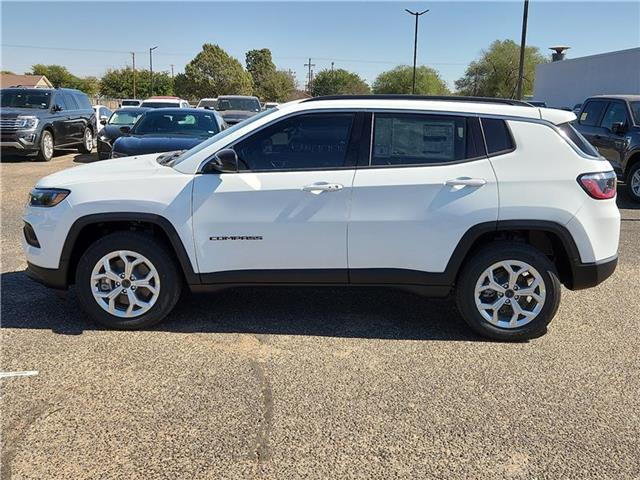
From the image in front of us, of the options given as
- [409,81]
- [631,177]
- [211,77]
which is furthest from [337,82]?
[631,177]

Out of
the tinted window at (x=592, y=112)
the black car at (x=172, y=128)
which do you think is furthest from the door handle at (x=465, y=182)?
the tinted window at (x=592, y=112)

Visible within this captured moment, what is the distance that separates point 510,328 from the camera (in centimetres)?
417

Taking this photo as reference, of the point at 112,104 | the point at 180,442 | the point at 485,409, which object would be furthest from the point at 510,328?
the point at 112,104

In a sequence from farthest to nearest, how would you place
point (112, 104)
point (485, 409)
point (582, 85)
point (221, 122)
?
1. point (112, 104)
2. point (582, 85)
3. point (221, 122)
4. point (485, 409)

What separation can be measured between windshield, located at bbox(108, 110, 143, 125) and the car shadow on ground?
10.8 m

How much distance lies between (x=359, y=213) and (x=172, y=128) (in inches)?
257

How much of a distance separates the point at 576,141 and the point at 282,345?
8.65ft

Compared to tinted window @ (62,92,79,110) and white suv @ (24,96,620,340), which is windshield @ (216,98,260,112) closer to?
tinted window @ (62,92,79,110)

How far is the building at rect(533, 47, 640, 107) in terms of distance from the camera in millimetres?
21953

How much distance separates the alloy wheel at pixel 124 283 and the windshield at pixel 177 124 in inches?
215

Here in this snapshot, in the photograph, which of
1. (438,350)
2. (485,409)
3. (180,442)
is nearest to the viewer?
(180,442)

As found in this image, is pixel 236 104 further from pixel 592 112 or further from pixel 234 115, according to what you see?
pixel 592 112

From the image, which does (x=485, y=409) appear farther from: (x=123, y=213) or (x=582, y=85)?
(x=582, y=85)

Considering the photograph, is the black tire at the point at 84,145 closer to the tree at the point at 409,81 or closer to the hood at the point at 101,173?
the hood at the point at 101,173
